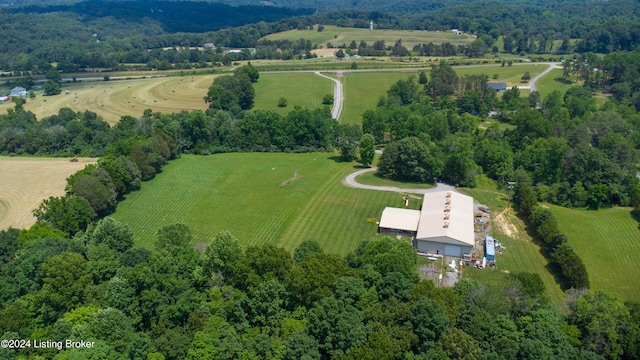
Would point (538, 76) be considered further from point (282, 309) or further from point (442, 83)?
point (282, 309)

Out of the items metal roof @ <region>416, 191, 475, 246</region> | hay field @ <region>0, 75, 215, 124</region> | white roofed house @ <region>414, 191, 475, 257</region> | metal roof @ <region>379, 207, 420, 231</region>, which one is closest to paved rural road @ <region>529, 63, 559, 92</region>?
metal roof @ <region>416, 191, 475, 246</region>

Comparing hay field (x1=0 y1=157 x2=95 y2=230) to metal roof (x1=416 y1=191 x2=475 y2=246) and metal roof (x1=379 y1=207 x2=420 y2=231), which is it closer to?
metal roof (x1=379 y1=207 x2=420 y2=231)

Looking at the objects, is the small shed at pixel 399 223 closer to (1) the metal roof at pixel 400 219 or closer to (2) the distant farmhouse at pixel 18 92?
(1) the metal roof at pixel 400 219

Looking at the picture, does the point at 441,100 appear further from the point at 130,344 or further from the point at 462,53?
the point at 130,344

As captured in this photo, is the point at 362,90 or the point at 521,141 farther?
the point at 362,90

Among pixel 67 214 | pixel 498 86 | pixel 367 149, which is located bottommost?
pixel 67 214

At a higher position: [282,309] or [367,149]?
[367,149]

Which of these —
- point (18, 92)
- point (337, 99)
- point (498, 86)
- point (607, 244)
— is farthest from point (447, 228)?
point (18, 92)
